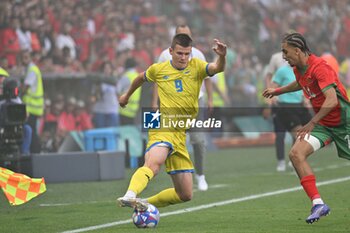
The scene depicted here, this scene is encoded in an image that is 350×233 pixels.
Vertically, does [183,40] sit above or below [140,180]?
above

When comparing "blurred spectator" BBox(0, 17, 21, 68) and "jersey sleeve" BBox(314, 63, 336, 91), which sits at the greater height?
"blurred spectator" BBox(0, 17, 21, 68)

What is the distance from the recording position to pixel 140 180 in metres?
9.08

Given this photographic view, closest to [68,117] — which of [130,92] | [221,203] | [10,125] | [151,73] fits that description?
[10,125]

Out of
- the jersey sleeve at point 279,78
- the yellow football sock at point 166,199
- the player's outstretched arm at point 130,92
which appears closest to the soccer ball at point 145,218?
the yellow football sock at point 166,199

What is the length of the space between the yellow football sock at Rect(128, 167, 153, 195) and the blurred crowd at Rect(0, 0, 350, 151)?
9.23 m

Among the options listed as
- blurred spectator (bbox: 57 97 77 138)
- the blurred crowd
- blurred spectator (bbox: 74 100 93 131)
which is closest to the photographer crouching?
the blurred crowd

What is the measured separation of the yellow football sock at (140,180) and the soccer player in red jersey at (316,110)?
1384mm

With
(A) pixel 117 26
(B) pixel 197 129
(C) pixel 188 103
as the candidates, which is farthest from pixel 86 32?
(C) pixel 188 103

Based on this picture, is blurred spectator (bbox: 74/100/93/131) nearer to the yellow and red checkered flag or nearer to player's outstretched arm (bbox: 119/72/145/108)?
the yellow and red checkered flag

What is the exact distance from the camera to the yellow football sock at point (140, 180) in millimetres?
8984

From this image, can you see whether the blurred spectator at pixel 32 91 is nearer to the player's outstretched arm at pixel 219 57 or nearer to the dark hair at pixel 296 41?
the player's outstretched arm at pixel 219 57

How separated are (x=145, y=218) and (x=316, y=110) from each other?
1.97 meters

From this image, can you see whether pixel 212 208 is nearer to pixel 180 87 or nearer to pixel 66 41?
pixel 180 87

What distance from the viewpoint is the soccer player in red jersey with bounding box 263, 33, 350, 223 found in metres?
9.34
